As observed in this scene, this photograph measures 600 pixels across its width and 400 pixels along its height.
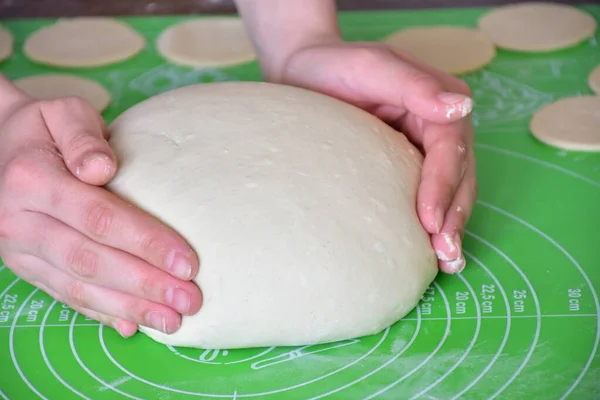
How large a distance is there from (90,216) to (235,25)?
3.73 ft

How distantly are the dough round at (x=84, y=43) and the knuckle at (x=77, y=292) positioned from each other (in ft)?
3.11

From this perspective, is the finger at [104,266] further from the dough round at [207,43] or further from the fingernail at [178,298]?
the dough round at [207,43]

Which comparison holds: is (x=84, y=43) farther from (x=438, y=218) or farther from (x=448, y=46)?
(x=438, y=218)

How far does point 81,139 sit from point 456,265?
0.60 m

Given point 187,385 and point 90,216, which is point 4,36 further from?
point 187,385

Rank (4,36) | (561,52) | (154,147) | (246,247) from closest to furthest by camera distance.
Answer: (246,247) < (154,147) < (561,52) < (4,36)

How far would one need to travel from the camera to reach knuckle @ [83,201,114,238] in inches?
44.2

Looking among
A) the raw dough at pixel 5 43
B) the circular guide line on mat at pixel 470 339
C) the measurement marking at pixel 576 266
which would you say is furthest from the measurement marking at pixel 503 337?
the raw dough at pixel 5 43

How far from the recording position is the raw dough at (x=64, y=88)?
72.7 inches

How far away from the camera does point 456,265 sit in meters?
1.29

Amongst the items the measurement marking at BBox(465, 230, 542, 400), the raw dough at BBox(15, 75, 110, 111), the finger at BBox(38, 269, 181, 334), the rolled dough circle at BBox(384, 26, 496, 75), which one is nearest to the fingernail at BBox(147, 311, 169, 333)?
the finger at BBox(38, 269, 181, 334)

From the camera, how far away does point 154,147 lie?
1.24 metres

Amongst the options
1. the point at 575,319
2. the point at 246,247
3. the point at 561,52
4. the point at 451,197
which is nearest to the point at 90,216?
the point at 246,247

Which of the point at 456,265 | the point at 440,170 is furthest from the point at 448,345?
the point at 440,170
